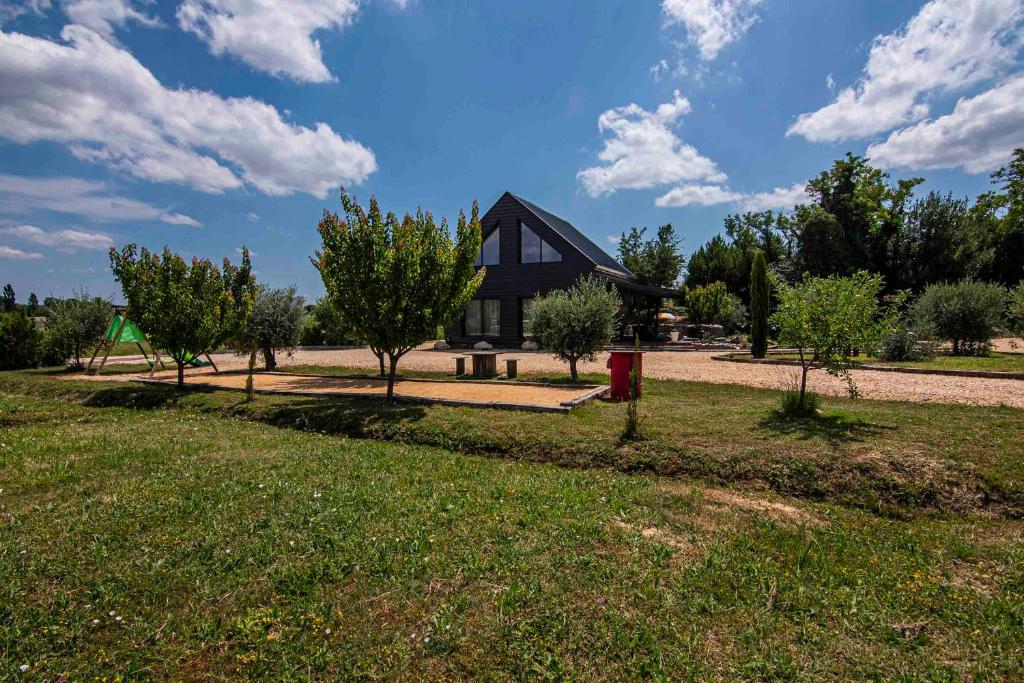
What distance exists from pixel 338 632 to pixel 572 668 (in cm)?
143

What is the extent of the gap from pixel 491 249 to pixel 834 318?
66.5ft

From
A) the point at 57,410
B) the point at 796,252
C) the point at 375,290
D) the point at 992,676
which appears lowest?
the point at 992,676

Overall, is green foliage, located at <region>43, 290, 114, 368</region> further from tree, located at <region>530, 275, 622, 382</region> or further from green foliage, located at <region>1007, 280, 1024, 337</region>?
green foliage, located at <region>1007, 280, 1024, 337</region>

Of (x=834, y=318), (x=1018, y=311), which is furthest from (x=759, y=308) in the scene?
(x=834, y=318)

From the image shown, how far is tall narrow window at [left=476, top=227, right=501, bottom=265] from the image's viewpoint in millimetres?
25906

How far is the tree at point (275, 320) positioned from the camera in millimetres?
15711

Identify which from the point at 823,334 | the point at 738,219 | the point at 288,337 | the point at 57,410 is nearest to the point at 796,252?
the point at 738,219

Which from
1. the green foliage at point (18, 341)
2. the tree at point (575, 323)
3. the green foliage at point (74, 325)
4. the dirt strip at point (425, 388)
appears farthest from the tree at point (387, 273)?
the green foliage at point (18, 341)

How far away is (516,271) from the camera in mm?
25219

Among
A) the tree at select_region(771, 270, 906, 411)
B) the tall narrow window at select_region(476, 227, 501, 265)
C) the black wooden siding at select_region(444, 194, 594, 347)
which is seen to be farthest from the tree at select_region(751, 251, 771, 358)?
the tall narrow window at select_region(476, 227, 501, 265)

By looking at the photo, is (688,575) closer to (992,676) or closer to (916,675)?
(916,675)

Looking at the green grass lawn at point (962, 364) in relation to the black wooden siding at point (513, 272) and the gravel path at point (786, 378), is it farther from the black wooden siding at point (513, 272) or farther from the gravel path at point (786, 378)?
the black wooden siding at point (513, 272)

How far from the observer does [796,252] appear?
106 ft

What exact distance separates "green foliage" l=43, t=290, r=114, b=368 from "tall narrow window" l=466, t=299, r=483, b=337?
49.9 ft
